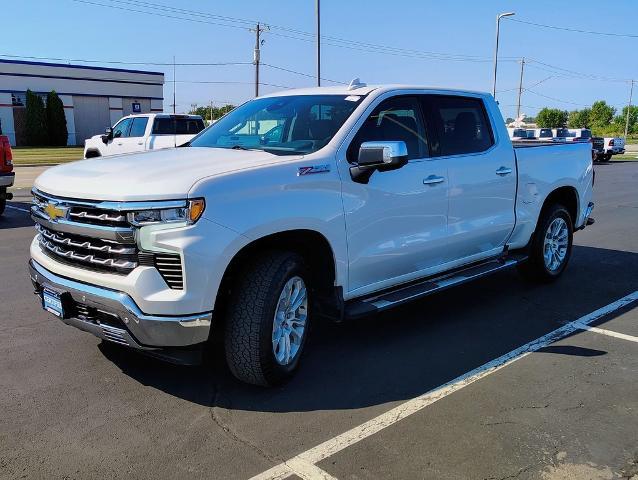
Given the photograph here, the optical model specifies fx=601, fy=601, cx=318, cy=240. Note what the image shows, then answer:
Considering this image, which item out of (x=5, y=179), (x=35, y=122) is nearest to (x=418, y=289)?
(x=5, y=179)

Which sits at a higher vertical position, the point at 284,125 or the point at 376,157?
the point at 284,125

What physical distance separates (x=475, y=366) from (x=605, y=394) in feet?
2.86

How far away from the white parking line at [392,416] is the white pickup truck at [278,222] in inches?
28.0

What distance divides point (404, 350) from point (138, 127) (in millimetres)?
16045

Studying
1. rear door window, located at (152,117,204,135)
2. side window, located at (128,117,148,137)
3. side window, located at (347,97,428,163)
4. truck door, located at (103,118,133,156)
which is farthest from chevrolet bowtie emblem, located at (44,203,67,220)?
truck door, located at (103,118,133,156)

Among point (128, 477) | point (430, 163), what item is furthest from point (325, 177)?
point (128, 477)

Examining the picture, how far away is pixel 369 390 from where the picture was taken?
13.2 feet

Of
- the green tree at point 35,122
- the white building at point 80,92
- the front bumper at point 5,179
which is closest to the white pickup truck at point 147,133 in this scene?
the front bumper at point 5,179

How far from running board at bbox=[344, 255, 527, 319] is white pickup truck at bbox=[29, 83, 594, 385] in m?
0.02

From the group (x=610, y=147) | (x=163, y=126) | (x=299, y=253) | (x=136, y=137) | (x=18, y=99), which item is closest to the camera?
(x=299, y=253)

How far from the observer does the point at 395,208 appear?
4566 mm

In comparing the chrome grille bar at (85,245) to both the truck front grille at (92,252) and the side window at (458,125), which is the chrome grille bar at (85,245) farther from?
the side window at (458,125)

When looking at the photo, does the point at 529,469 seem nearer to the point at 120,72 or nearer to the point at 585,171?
the point at 585,171

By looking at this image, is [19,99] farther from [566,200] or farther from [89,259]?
[89,259]
